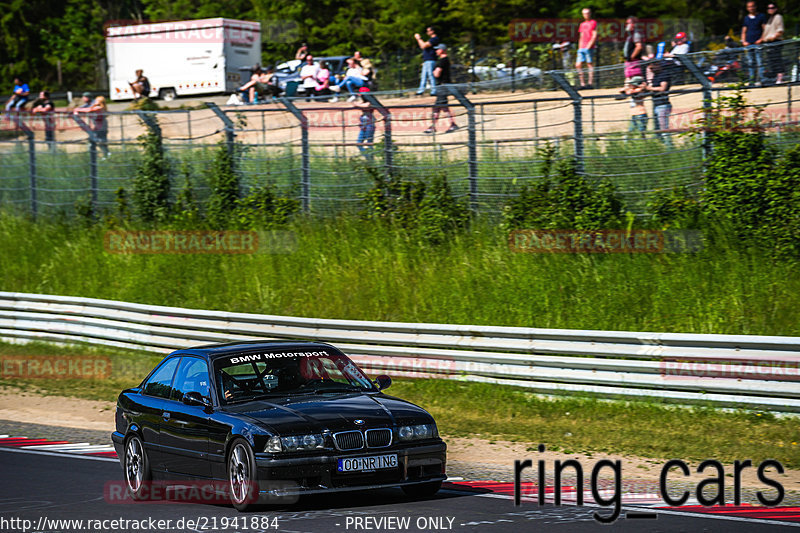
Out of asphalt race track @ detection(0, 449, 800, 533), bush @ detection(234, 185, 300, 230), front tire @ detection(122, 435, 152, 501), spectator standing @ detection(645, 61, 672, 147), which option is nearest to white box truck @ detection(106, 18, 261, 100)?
bush @ detection(234, 185, 300, 230)

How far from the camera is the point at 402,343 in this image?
14.9 metres

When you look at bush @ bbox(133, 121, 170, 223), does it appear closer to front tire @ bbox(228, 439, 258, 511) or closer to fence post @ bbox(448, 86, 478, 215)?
fence post @ bbox(448, 86, 478, 215)

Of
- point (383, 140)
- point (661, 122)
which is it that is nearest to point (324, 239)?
point (383, 140)

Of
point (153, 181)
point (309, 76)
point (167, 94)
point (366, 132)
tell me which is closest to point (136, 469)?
point (366, 132)

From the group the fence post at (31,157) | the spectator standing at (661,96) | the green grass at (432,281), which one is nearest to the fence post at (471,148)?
the green grass at (432,281)

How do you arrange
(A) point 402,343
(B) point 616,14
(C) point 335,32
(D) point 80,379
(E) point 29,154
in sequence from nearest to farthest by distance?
(A) point 402,343
(D) point 80,379
(E) point 29,154
(B) point 616,14
(C) point 335,32

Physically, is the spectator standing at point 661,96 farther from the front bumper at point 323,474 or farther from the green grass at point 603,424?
the front bumper at point 323,474

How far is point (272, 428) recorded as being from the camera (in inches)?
307

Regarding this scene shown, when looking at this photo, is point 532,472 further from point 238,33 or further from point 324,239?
point 238,33

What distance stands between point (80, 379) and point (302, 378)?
405 inches

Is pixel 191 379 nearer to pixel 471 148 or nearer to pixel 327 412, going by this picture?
pixel 327 412

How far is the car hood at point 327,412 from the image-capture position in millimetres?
7867

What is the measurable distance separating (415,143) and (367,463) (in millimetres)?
12148

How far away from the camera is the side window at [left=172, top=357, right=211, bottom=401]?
884 centimetres
